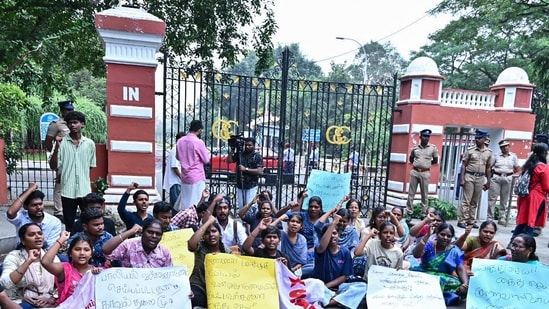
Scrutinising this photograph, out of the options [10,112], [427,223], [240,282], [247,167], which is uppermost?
[10,112]

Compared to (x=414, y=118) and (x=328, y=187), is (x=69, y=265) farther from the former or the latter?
(x=414, y=118)

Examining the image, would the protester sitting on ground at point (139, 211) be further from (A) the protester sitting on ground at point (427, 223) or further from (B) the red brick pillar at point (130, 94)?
→ (A) the protester sitting on ground at point (427, 223)

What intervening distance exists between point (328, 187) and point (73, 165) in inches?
130

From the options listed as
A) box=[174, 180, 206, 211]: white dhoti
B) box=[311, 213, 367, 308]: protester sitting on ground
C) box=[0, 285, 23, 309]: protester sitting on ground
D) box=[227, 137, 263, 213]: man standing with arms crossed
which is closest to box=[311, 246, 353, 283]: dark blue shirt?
box=[311, 213, 367, 308]: protester sitting on ground

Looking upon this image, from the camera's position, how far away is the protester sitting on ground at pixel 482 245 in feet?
12.8

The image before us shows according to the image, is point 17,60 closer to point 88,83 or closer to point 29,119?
point 29,119

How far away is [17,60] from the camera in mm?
5418

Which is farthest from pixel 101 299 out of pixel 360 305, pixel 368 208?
pixel 368 208

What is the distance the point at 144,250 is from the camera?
3.23 metres

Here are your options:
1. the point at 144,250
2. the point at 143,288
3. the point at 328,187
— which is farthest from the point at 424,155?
the point at 143,288

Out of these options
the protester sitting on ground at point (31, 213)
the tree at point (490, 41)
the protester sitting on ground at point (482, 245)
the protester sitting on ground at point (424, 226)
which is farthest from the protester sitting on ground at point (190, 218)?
the tree at point (490, 41)

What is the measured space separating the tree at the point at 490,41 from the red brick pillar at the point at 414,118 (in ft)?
11.5

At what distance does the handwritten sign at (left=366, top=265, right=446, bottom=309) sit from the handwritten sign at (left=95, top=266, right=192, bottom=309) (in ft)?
5.29

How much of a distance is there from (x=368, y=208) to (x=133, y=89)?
16.1ft
